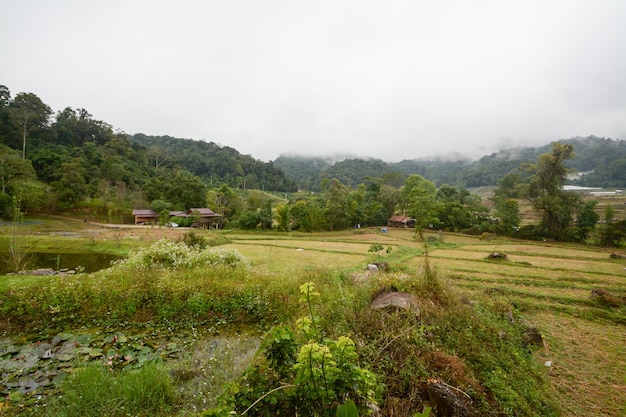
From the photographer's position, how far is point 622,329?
25.7ft

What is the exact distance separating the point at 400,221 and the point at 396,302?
37021 mm

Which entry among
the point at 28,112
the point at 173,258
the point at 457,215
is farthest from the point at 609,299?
the point at 28,112

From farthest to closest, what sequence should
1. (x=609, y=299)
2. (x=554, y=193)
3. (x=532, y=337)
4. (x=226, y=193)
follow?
(x=226, y=193)
(x=554, y=193)
(x=609, y=299)
(x=532, y=337)

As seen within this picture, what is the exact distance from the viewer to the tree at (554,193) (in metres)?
28.9

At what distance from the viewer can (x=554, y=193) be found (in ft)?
100

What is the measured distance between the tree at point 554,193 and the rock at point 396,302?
107 ft

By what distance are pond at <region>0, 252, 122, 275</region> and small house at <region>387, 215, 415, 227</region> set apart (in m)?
34.9

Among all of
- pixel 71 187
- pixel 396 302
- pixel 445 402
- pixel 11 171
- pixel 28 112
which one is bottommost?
pixel 445 402

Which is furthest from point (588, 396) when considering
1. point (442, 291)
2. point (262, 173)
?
point (262, 173)

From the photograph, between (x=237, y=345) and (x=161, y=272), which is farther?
(x=161, y=272)

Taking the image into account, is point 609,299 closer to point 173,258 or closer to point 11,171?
point 173,258

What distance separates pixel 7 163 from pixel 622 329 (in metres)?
51.7

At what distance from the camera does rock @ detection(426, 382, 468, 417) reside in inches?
139

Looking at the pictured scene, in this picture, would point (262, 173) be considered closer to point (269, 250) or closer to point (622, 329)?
point (269, 250)
